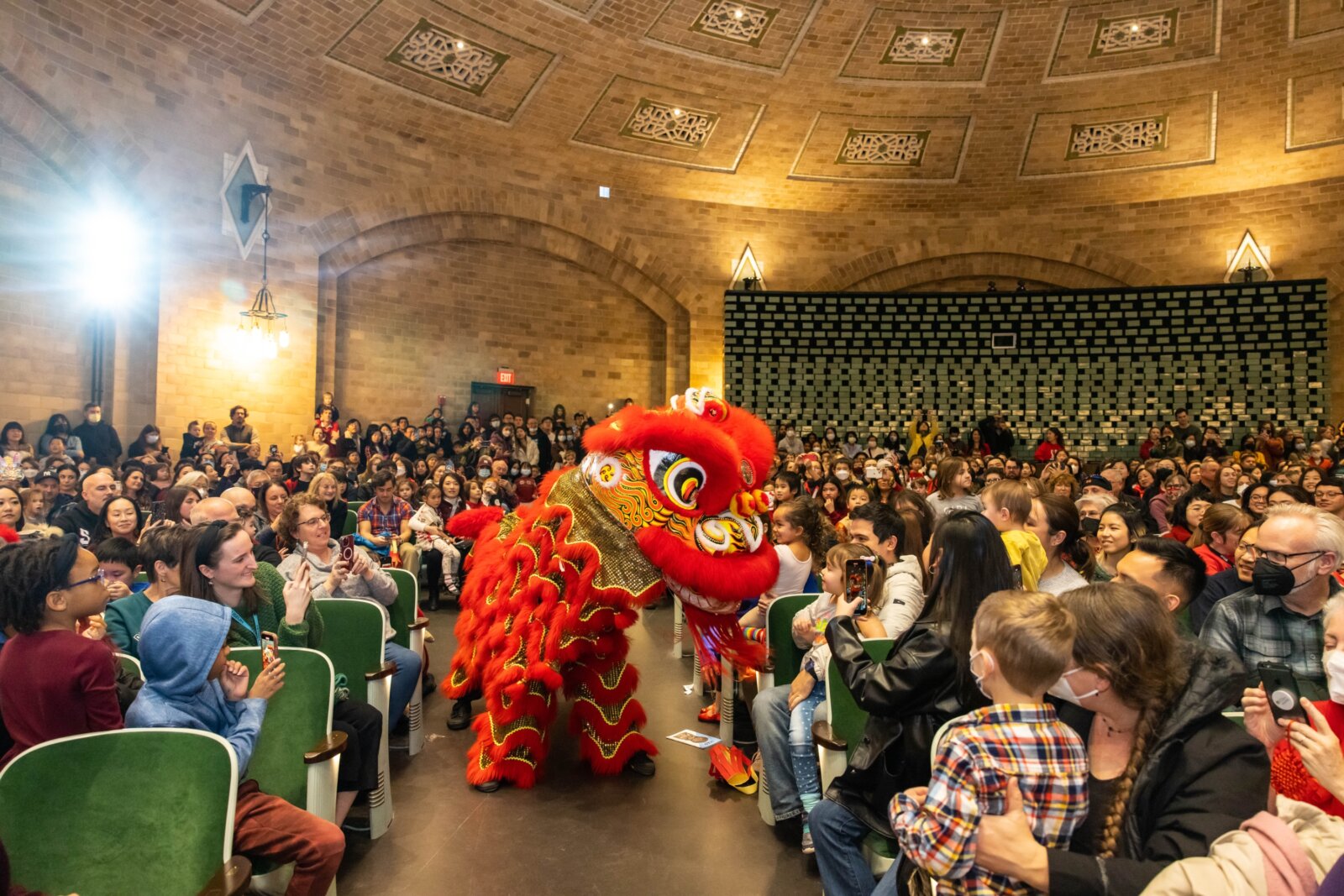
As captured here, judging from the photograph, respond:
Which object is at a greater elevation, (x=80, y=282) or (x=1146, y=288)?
(x=1146, y=288)

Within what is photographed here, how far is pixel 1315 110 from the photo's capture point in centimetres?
1347

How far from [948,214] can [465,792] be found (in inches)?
597

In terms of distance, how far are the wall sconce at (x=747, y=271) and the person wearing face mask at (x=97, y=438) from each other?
32.8 ft

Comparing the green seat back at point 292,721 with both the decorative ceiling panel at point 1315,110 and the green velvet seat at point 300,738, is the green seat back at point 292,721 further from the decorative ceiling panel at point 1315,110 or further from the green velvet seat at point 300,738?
the decorative ceiling panel at point 1315,110

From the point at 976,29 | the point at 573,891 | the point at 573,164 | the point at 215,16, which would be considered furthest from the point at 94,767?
the point at 976,29

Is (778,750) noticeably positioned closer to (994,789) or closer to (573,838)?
(573,838)

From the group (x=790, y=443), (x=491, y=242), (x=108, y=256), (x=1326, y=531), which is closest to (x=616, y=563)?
(x=1326, y=531)

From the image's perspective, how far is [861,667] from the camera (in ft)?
7.47

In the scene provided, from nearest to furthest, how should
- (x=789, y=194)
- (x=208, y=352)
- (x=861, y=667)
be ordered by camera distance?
(x=861, y=667), (x=208, y=352), (x=789, y=194)

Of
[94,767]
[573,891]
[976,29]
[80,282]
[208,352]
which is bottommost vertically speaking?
[573,891]

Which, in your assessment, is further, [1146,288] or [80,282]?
[1146,288]

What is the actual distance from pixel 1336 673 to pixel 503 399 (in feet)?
45.0

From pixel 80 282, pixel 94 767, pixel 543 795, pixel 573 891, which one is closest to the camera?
pixel 94 767

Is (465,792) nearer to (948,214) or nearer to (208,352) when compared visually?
(208,352)
